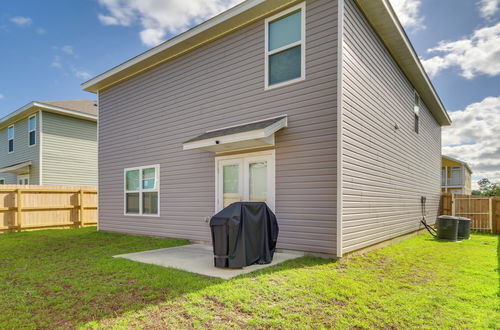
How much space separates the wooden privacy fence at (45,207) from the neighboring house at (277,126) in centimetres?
252

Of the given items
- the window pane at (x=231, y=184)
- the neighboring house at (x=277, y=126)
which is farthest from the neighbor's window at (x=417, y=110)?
the window pane at (x=231, y=184)

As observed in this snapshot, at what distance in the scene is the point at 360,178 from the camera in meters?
6.05

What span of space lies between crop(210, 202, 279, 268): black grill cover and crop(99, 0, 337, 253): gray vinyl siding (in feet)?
2.87

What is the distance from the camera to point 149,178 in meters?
8.73

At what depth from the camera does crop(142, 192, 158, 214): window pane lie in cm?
849

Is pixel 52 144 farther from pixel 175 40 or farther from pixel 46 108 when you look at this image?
pixel 175 40

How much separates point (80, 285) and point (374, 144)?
623 centimetres

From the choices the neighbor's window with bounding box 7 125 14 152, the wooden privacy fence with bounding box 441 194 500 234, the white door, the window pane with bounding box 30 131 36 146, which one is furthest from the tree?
the neighbor's window with bounding box 7 125 14 152

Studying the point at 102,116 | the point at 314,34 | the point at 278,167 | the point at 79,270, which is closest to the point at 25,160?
the point at 102,116

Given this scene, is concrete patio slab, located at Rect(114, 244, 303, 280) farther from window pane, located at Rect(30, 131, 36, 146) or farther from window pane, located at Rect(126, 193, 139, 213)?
window pane, located at Rect(30, 131, 36, 146)

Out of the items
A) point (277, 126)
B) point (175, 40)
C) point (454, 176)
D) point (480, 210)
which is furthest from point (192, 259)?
point (454, 176)

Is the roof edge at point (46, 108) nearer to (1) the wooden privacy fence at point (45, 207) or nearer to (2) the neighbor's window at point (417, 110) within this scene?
(1) the wooden privacy fence at point (45, 207)

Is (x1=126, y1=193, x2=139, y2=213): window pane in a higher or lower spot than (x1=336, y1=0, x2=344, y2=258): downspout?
lower

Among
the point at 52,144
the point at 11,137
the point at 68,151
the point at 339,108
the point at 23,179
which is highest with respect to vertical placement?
the point at 11,137
